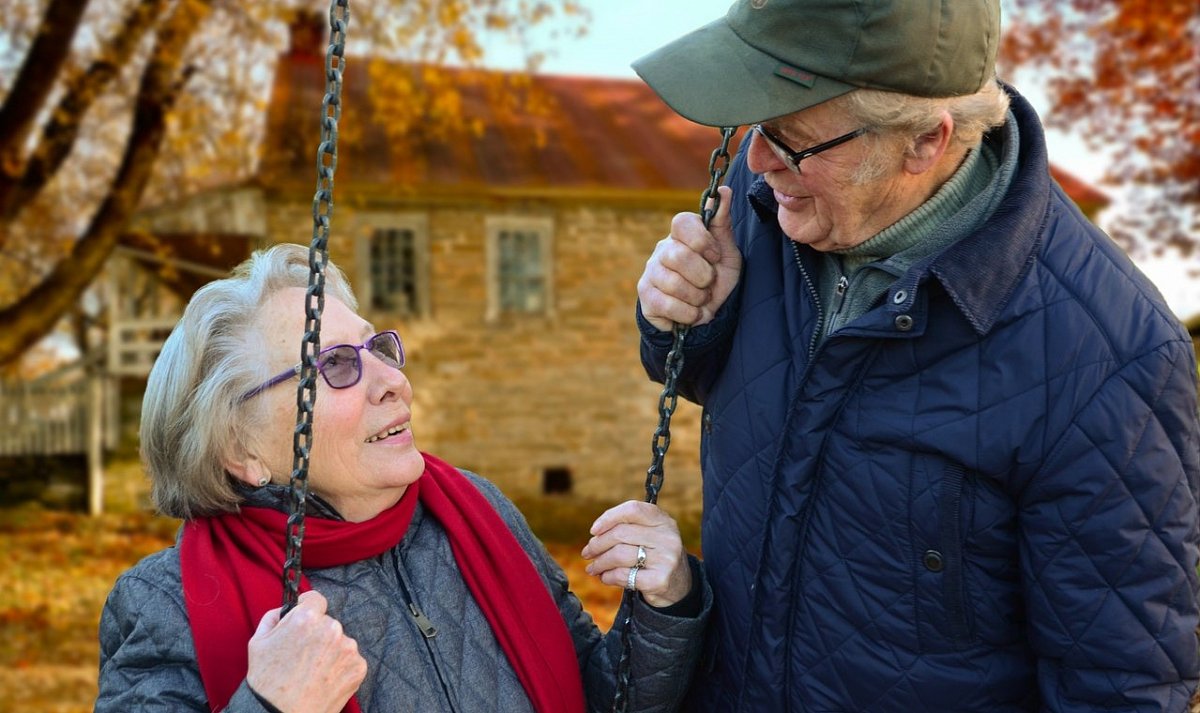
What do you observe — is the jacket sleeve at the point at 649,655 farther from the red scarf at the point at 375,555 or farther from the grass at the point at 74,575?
the grass at the point at 74,575

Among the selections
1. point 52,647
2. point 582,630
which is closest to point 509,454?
point 52,647

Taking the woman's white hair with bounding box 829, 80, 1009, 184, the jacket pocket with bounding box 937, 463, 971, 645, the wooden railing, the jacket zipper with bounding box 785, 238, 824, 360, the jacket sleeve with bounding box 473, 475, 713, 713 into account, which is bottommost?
the wooden railing

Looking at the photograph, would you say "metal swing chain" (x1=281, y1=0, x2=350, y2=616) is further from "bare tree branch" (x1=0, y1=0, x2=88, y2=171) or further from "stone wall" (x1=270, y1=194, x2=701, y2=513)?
"stone wall" (x1=270, y1=194, x2=701, y2=513)

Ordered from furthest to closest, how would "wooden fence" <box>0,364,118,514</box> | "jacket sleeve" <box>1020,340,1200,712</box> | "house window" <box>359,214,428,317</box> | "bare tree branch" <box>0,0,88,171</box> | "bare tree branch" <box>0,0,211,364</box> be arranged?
"wooden fence" <box>0,364,118,514</box> → "house window" <box>359,214,428,317</box> → "bare tree branch" <box>0,0,211,364</box> → "bare tree branch" <box>0,0,88,171</box> → "jacket sleeve" <box>1020,340,1200,712</box>

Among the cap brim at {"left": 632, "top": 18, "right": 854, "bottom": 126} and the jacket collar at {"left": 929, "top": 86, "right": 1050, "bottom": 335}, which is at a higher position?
the cap brim at {"left": 632, "top": 18, "right": 854, "bottom": 126}

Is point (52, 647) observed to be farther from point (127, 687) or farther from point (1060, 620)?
point (1060, 620)

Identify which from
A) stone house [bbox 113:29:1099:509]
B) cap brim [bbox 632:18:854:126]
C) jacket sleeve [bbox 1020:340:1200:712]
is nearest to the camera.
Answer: jacket sleeve [bbox 1020:340:1200:712]

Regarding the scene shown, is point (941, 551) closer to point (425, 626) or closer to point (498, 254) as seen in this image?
point (425, 626)

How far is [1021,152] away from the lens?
75.1 inches

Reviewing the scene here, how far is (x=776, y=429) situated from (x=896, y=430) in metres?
0.24

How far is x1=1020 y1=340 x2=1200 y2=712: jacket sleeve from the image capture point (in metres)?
1.65

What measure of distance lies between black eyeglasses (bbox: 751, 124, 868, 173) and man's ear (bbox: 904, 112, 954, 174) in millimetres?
98

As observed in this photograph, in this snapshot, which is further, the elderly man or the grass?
the grass

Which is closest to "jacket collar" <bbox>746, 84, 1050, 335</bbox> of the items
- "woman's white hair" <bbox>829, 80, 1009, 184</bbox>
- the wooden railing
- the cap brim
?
"woman's white hair" <bbox>829, 80, 1009, 184</bbox>
